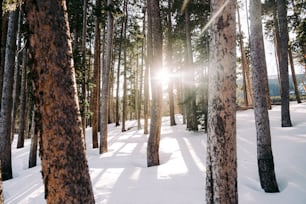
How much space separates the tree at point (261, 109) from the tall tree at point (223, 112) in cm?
223

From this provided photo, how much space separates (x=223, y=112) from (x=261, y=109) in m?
2.39

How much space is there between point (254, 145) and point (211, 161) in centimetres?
537

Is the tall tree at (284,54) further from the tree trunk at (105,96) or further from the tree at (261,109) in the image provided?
the tree trunk at (105,96)

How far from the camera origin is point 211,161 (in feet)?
9.02

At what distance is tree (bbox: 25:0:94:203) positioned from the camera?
200 centimetres

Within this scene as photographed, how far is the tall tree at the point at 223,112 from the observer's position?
265cm

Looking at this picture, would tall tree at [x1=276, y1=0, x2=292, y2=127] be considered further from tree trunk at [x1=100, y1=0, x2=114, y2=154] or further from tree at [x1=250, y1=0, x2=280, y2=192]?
tree trunk at [x1=100, y1=0, x2=114, y2=154]

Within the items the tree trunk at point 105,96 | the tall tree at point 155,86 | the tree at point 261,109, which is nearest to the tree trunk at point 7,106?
the tree trunk at point 105,96

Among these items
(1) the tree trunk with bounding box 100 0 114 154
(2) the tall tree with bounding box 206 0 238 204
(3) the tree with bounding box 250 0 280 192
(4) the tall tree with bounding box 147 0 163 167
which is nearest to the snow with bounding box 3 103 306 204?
(3) the tree with bounding box 250 0 280 192

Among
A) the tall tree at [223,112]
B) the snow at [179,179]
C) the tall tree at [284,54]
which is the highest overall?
the tall tree at [284,54]

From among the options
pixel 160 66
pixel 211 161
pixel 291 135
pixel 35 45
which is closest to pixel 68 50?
pixel 35 45

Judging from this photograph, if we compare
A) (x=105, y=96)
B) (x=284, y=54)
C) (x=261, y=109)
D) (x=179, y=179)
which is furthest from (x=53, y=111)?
(x=284, y=54)

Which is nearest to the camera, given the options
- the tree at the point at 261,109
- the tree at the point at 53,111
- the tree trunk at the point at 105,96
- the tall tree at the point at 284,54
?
the tree at the point at 53,111

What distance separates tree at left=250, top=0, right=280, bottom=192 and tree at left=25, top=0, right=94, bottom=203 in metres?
3.87
